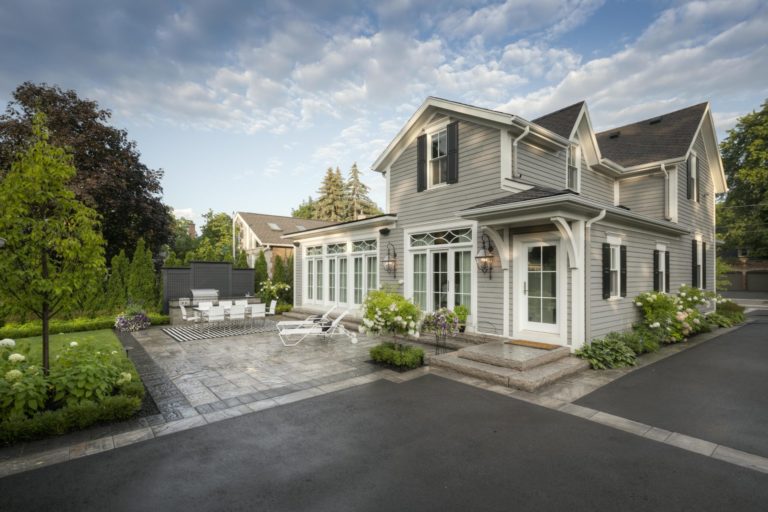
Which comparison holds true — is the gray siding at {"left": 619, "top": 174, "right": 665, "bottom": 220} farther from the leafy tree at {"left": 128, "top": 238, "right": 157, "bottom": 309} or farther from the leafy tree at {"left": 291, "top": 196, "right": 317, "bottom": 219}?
the leafy tree at {"left": 291, "top": 196, "right": 317, "bottom": 219}

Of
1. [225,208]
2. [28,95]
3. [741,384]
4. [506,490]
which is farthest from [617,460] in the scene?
[225,208]

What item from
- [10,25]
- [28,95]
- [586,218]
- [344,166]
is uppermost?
[344,166]

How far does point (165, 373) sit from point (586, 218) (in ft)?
27.4

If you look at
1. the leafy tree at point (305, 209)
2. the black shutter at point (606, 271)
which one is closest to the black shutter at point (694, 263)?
the black shutter at point (606, 271)

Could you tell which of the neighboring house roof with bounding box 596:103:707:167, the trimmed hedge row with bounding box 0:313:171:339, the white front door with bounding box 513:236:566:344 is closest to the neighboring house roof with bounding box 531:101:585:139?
the neighboring house roof with bounding box 596:103:707:167

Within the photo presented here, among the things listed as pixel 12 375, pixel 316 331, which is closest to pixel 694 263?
pixel 316 331

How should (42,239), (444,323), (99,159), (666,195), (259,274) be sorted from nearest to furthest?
(42,239) → (444,323) → (666,195) → (99,159) → (259,274)

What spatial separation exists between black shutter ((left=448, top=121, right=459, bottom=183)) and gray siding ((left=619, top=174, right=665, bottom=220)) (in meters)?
7.02

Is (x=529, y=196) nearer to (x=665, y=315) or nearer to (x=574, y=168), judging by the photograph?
(x=574, y=168)

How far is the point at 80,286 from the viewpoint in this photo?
4.66 meters

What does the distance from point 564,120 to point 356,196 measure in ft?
98.4

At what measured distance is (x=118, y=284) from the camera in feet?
42.7

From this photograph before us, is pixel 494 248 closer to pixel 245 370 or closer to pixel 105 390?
pixel 245 370

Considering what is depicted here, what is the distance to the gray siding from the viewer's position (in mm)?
11227
